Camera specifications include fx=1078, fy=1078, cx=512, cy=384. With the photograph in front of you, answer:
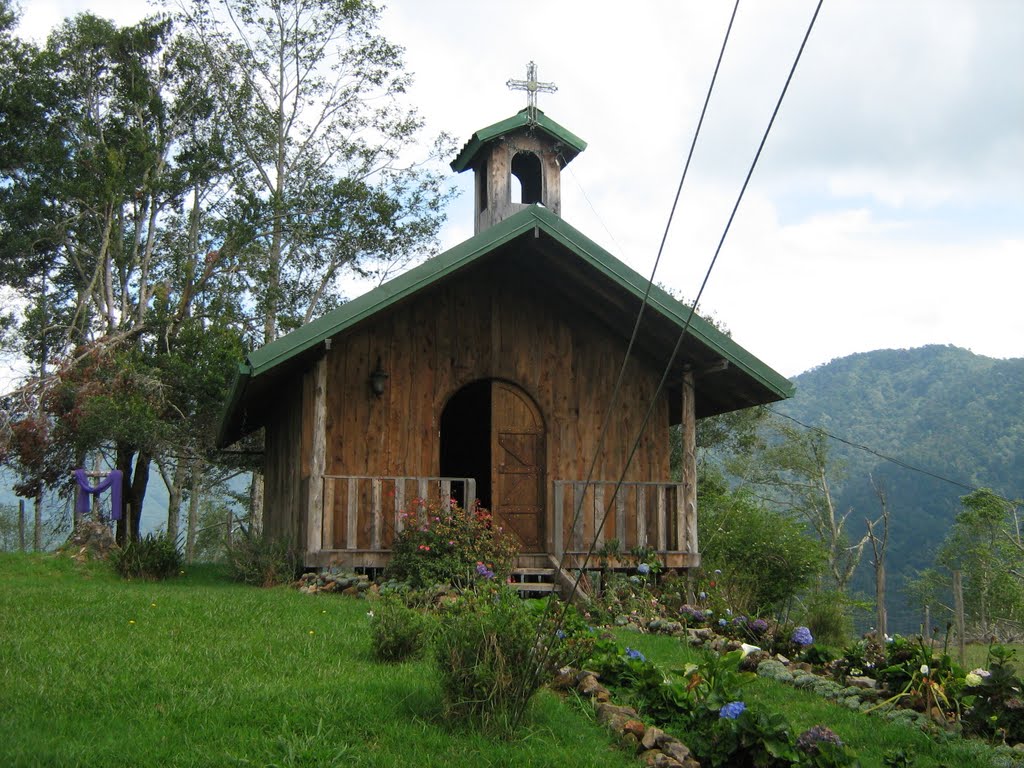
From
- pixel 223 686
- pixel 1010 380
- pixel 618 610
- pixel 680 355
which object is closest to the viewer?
pixel 223 686

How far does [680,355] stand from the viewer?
49.0 feet

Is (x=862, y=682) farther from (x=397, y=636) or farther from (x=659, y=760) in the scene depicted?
(x=397, y=636)

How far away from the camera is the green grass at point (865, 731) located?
6.50 m

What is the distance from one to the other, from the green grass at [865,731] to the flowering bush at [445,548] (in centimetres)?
367

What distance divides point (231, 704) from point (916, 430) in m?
87.1

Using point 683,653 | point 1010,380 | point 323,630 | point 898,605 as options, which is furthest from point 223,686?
point 1010,380

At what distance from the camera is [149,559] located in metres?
14.5

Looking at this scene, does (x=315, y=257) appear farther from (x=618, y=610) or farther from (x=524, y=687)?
(x=524, y=687)

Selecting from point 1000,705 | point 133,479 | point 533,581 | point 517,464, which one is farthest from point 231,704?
point 133,479

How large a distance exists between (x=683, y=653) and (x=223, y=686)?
431 cm

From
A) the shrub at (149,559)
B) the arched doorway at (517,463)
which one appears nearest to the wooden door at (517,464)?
the arched doorway at (517,463)

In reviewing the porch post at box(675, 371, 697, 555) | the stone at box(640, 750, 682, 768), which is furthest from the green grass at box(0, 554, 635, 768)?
the porch post at box(675, 371, 697, 555)

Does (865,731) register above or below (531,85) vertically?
below

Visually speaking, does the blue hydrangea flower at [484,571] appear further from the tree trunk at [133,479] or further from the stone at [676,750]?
the tree trunk at [133,479]
